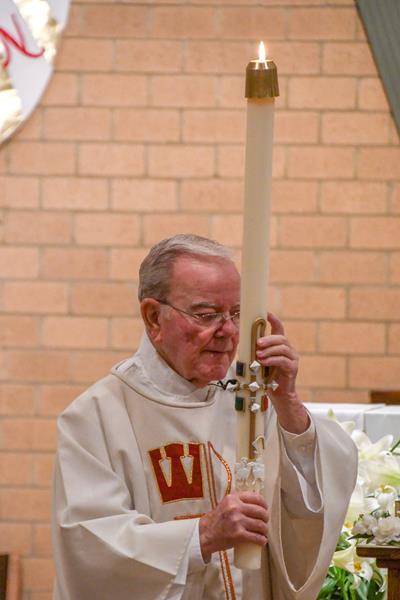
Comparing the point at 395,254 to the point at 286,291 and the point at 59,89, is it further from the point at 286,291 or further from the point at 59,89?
the point at 59,89

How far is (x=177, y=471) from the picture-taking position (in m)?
2.17

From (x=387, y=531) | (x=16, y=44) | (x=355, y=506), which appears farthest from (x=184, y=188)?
(x=387, y=531)

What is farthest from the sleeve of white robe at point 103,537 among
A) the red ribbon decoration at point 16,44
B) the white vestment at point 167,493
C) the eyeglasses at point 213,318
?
the red ribbon decoration at point 16,44

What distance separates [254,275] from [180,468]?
0.57 meters

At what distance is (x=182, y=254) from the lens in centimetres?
217

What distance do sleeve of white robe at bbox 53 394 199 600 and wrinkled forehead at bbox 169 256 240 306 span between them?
288 millimetres

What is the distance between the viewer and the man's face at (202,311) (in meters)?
2.10

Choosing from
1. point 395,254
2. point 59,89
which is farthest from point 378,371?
point 59,89

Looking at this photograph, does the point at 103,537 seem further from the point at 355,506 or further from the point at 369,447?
the point at 369,447

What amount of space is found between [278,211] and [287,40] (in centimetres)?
69

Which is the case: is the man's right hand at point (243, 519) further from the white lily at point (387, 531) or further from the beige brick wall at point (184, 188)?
the beige brick wall at point (184, 188)

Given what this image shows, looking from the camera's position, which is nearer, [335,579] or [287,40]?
[335,579]

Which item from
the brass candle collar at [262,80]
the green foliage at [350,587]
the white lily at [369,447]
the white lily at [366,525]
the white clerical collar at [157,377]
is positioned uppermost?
the brass candle collar at [262,80]

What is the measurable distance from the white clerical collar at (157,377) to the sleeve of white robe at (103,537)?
0.47 feet
